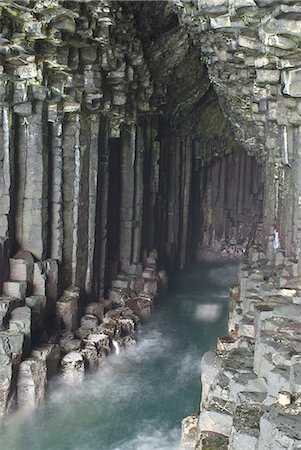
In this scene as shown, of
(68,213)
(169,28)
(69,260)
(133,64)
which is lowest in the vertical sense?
(69,260)

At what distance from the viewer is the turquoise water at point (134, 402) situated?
31.3 ft

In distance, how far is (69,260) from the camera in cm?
1453

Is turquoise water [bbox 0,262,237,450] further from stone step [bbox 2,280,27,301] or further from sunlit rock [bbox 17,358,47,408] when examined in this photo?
stone step [bbox 2,280,27,301]

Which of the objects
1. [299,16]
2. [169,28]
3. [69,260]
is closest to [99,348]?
[69,260]

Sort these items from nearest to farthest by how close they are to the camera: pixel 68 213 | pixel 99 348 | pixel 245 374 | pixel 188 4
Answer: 1. pixel 245 374
2. pixel 188 4
3. pixel 99 348
4. pixel 68 213

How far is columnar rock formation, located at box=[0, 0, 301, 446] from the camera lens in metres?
10.4

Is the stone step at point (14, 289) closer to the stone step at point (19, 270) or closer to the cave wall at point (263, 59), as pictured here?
the stone step at point (19, 270)

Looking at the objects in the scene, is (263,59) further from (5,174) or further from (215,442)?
(5,174)

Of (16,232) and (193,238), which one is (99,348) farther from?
(193,238)

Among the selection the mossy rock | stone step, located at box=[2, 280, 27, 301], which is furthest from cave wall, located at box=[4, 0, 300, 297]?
the mossy rock

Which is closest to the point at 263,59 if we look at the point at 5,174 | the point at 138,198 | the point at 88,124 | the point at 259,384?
the point at 259,384

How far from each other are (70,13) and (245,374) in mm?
7854

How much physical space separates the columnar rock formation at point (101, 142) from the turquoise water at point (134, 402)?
0.60 metres

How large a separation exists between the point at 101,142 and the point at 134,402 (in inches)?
308
